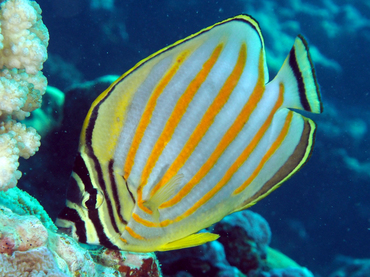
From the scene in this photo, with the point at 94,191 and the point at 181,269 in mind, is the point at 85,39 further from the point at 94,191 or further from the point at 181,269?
the point at 94,191

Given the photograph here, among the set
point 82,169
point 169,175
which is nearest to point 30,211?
point 82,169

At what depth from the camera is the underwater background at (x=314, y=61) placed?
7957 mm

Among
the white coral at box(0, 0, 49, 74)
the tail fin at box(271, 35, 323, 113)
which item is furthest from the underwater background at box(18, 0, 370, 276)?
the tail fin at box(271, 35, 323, 113)

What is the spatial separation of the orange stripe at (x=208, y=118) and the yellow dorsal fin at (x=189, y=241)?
29 centimetres

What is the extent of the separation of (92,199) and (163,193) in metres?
0.29

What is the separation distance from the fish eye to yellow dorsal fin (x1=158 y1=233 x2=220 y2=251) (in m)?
0.37

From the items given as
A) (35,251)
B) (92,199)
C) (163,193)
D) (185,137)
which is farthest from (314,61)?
(35,251)

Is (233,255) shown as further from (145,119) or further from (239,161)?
(145,119)

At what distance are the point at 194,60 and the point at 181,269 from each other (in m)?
3.36

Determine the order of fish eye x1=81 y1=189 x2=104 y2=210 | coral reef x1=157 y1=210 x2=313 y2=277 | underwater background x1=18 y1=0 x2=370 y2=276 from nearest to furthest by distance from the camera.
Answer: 1. fish eye x1=81 y1=189 x2=104 y2=210
2. coral reef x1=157 y1=210 x2=313 y2=277
3. underwater background x1=18 y1=0 x2=370 y2=276

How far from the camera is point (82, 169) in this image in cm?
116

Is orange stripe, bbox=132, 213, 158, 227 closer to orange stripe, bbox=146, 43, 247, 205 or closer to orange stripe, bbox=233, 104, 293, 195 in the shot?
orange stripe, bbox=146, 43, 247, 205

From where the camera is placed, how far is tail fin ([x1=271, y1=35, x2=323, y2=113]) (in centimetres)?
122

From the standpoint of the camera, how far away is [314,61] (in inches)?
364
